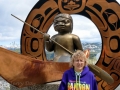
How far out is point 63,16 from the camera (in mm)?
3850

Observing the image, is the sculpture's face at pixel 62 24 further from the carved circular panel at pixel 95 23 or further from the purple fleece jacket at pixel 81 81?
the purple fleece jacket at pixel 81 81

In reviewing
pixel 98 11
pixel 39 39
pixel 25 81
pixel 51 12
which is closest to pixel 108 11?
pixel 98 11

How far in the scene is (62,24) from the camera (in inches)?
151

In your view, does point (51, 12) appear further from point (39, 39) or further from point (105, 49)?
point (105, 49)

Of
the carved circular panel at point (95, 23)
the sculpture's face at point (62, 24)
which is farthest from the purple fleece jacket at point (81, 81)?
the carved circular panel at point (95, 23)

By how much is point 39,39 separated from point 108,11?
160 cm

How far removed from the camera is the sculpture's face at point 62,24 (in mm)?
3846

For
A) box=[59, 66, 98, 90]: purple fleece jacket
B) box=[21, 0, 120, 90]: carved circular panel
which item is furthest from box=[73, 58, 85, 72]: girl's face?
box=[21, 0, 120, 90]: carved circular panel

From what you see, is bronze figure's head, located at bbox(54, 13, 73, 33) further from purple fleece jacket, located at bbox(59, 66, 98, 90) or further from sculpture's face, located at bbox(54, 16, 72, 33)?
purple fleece jacket, located at bbox(59, 66, 98, 90)

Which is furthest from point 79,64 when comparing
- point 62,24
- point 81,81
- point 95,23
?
point 95,23

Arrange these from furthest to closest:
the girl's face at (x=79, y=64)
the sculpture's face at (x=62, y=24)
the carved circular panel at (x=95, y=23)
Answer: the carved circular panel at (x=95, y=23) < the sculpture's face at (x=62, y=24) < the girl's face at (x=79, y=64)

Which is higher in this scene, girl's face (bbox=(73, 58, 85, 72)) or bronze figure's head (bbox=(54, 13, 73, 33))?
bronze figure's head (bbox=(54, 13, 73, 33))

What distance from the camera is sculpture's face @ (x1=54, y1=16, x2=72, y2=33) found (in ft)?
12.6

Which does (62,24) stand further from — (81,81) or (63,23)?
(81,81)
